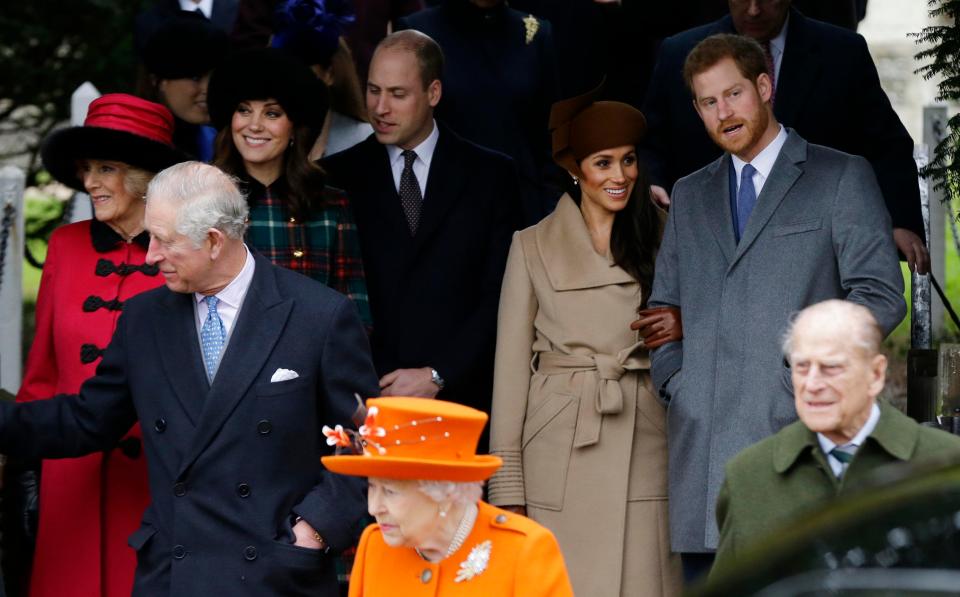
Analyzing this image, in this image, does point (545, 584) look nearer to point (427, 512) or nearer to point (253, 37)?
point (427, 512)

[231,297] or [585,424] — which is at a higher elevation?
[231,297]

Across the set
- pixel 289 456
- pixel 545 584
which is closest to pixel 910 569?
pixel 545 584

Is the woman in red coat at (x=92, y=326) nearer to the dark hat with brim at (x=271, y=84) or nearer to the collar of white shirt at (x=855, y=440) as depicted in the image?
the dark hat with brim at (x=271, y=84)

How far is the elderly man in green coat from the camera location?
14.0ft

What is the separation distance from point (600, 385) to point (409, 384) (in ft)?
2.39

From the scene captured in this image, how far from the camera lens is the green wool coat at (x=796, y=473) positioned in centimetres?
427

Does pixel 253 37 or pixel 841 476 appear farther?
pixel 253 37

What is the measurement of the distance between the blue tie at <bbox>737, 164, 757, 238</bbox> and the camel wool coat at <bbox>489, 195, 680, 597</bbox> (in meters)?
0.61

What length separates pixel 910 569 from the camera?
2.19m

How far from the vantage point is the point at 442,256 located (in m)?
6.79

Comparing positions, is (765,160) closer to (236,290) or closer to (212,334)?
(236,290)

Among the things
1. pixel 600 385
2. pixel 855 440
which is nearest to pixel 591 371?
pixel 600 385

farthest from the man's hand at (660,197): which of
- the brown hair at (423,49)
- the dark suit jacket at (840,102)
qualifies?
the brown hair at (423,49)

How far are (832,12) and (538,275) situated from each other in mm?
2816
